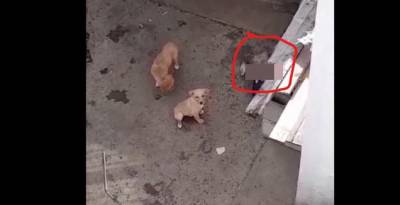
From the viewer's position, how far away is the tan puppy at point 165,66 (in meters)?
4.52

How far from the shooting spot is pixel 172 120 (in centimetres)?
468

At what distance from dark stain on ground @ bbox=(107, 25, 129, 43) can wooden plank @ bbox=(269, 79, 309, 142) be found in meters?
1.99

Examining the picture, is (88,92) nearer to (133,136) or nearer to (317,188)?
(133,136)

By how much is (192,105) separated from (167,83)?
36cm

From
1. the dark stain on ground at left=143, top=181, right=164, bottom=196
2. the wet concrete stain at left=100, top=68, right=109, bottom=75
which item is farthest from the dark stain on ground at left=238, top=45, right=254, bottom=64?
the dark stain on ground at left=143, top=181, right=164, bottom=196

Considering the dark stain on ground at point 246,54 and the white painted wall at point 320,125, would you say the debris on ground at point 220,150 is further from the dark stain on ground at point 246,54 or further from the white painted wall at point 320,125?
the dark stain on ground at point 246,54

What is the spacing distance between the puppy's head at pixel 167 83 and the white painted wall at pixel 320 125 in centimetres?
145

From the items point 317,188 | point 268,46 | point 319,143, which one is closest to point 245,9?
point 268,46

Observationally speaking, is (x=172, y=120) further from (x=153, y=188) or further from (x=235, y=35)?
(x=235, y=35)

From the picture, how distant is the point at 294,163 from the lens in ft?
15.1

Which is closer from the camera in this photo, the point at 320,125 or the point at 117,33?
the point at 320,125

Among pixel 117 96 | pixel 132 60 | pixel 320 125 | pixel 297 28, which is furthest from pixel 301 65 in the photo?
pixel 117 96

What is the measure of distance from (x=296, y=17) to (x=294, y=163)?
1590 mm

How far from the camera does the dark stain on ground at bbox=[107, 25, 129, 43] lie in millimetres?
4828
